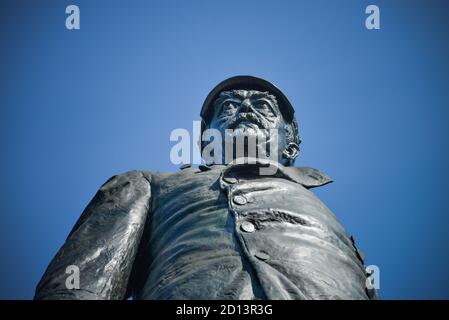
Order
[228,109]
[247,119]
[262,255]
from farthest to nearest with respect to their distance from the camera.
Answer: [228,109] → [247,119] → [262,255]

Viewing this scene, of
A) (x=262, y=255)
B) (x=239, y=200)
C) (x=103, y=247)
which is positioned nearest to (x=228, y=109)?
(x=239, y=200)

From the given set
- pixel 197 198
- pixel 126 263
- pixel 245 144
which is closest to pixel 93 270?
pixel 126 263

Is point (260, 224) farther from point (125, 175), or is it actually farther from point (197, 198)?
point (125, 175)

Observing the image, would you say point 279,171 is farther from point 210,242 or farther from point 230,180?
point 210,242

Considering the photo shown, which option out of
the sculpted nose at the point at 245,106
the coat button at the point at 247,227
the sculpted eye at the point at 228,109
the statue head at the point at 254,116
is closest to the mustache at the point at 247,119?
the statue head at the point at 254,116

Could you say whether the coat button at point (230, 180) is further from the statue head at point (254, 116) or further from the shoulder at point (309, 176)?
the statue head at point (254, 116)

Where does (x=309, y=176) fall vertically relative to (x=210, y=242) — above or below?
above

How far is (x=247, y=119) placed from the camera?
19.9 ft

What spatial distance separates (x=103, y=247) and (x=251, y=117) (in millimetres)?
2724

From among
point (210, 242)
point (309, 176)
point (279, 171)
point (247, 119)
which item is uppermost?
point (247, 119)

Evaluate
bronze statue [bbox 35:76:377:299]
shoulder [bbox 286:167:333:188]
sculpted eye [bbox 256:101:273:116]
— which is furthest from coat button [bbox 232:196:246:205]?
sculpted eye [bbox 256:101:273:116]

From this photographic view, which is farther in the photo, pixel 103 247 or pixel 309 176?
pixel 309 176

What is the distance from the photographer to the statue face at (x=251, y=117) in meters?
5.97

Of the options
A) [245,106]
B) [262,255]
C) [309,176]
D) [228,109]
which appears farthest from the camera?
[228,109]
